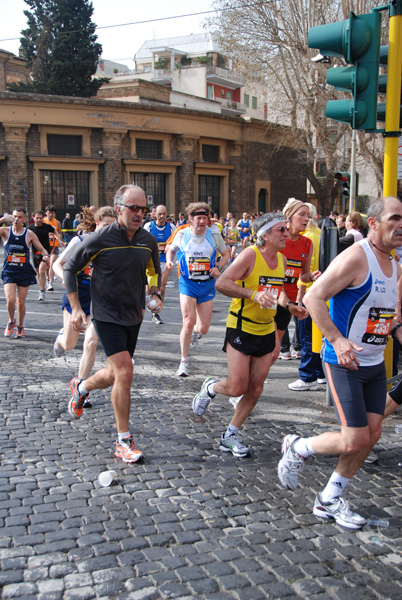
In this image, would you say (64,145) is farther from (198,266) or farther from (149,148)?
(198,266)

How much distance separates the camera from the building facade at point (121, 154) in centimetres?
3628

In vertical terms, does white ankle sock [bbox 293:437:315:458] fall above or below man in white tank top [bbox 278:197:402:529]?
below

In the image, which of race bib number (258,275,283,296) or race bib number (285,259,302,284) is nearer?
race bib number (258,275,283,296)

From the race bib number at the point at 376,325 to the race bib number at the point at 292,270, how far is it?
3.23 metres

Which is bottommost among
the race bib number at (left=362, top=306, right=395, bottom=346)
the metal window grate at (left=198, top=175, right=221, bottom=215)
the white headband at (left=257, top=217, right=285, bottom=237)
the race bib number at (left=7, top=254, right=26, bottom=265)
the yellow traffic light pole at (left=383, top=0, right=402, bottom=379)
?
the race bib number at (left=362, top=306, right=395, bottom=346)

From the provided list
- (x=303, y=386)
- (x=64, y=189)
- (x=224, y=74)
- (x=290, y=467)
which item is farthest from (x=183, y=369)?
(x=224, y=74)

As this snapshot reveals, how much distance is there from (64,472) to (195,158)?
40127 millimetres

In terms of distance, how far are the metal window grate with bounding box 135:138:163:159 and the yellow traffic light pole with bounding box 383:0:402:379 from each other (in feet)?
115

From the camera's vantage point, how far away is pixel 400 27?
6.36m

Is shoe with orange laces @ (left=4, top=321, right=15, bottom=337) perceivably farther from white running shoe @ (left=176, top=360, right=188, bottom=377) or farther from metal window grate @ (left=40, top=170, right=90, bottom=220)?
metal window grate @ (left=40, top=170, right=90, bottom=220)

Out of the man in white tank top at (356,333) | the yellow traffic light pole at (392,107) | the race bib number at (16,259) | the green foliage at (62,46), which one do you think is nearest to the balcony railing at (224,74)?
the green foliage at (62,46)

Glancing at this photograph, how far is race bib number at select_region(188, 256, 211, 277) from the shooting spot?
7852mm

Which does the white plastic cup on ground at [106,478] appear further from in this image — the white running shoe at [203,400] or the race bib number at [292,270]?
the race bib number at [292,270]

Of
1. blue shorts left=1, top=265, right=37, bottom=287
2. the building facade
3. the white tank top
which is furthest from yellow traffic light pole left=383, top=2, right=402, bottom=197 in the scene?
the building facade
